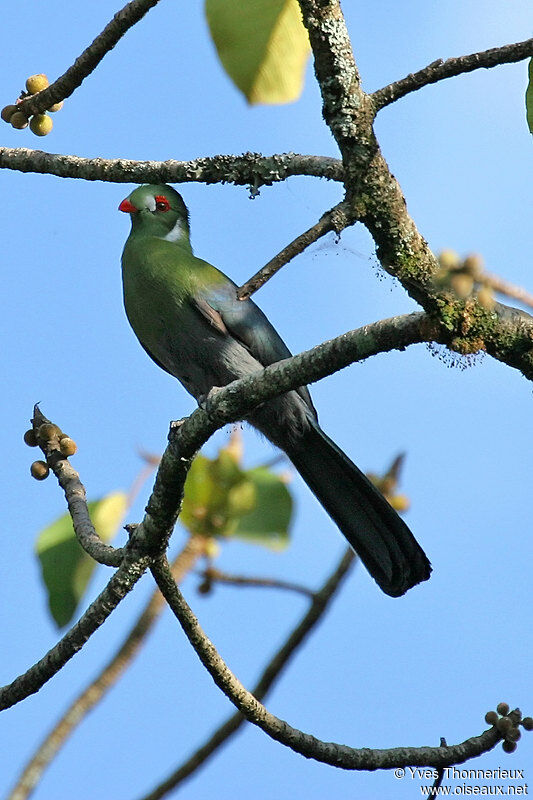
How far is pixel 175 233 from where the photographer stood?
5309 mm

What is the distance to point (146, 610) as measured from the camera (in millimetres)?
3910

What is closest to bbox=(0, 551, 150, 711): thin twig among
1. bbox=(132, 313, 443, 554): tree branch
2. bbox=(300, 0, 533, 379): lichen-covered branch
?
bbox=(132, 313, 443, 554): tree branch

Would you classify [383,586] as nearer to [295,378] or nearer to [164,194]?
Result: [295,378]

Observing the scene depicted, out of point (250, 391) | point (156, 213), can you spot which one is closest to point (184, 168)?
point (250, 391)

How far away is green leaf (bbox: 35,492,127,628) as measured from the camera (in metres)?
3.57

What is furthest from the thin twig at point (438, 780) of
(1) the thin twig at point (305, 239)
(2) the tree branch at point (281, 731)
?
(1) the thin twig at point (305, 239)

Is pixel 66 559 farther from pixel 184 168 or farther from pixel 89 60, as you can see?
pixel 89 60

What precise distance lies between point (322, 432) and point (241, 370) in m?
0.48

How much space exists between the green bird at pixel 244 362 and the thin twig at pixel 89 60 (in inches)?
48.8

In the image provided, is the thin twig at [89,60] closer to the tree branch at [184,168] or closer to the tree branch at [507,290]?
the tree branch at [184,168]

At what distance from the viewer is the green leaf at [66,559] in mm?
3570

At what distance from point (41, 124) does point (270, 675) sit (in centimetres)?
221

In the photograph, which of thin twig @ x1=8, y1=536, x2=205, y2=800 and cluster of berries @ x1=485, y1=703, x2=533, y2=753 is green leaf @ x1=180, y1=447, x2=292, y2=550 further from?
cluster of berries @ x1=485, y1=703, x2=533, y2=753

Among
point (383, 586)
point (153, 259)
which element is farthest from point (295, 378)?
point (153, 259)
